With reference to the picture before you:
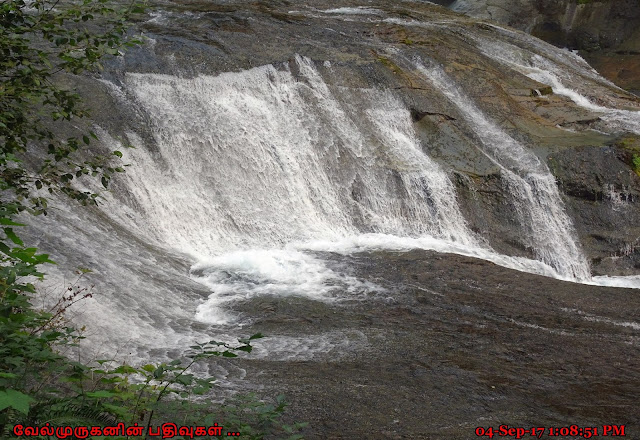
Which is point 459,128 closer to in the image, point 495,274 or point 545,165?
point 545,165

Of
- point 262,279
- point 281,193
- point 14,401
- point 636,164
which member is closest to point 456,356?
point 262,279

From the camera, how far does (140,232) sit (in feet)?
30.9

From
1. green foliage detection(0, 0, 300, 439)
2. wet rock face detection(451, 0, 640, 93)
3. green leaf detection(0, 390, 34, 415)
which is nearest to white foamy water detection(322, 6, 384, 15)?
wet rock face detection(451, 0, 640, 93)

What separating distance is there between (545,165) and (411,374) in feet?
23.7

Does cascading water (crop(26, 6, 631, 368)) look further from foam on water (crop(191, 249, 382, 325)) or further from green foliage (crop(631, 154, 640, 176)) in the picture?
green foliage (crop(631, 154, 640, 176))

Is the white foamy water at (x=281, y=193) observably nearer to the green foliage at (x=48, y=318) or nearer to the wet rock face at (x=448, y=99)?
the wet rock face at (x=448, y=99)

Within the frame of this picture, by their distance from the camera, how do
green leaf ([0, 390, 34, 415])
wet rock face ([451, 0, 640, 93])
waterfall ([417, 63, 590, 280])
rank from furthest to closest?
wet rock face ([451, 0, 640, 93]) → waterfall ([417, 63, 590, 280]) → green leaf ([0, 390, 34, 415])

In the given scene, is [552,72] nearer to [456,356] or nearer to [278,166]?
[278,166]

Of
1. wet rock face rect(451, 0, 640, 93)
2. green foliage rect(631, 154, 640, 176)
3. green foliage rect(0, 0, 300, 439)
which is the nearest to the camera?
green foliage rect(0, 0, 300, 439)

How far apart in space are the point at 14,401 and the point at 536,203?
35.1 ft

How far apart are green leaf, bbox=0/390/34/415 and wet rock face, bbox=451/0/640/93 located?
20363 millimetres

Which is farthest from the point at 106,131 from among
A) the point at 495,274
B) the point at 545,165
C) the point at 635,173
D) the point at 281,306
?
the point at 635,173

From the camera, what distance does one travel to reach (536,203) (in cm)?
1202

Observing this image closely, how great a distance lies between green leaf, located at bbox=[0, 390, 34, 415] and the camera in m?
2.33
